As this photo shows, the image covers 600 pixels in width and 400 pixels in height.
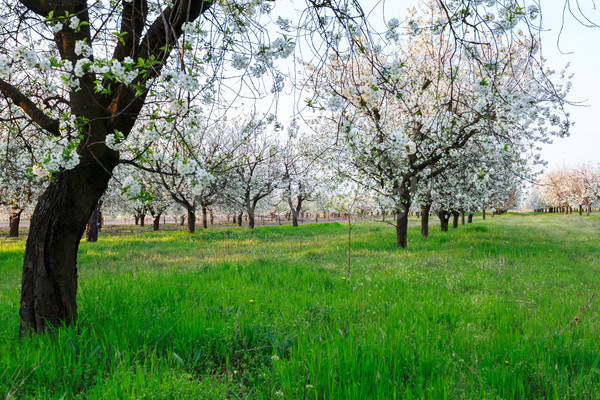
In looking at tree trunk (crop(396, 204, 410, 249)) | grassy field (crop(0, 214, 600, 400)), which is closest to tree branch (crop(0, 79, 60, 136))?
grassy field (crop(0, 214, 600, 400))

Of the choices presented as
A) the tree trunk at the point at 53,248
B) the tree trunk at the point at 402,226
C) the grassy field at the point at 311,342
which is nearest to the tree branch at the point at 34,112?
the tree trunk at the point at 53,248

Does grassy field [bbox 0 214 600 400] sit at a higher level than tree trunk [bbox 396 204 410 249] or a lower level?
lower

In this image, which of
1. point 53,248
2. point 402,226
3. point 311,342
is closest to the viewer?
point 311,342

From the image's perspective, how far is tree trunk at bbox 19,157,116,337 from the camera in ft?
10.9

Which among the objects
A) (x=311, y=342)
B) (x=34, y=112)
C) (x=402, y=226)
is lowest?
(x=311, y=342)

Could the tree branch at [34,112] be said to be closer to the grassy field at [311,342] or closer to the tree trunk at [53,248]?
the tree trunk at [53,248]

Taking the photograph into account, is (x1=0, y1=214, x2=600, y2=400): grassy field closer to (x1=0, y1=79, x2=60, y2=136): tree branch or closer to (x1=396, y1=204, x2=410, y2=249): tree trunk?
(x1=0, y1=79, x2=60, y2=136): tree branch

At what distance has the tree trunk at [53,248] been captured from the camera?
3.31 meters

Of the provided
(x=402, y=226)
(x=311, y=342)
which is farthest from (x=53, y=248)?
(x=402, y=226)

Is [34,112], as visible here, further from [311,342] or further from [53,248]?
[311,342]

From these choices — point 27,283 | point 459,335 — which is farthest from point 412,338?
point 27,283

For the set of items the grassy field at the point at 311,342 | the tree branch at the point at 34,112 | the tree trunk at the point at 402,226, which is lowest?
the grassy field at the point at 311,342

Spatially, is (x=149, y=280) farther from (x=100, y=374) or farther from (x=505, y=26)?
(x=505, y=26)

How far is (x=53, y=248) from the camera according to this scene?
3332mm
